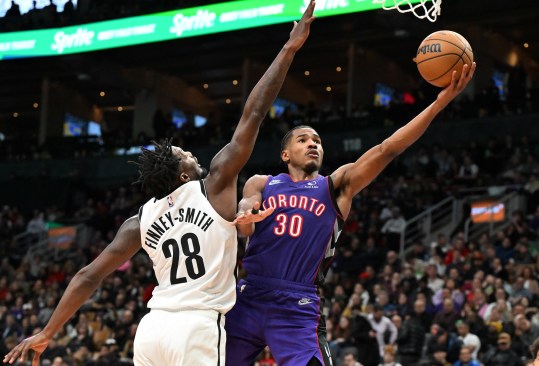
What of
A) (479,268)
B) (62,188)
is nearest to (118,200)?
(62,188)

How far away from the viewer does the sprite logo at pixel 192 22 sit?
76.9ft

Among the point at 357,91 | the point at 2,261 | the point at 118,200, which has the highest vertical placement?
the point at 357,91

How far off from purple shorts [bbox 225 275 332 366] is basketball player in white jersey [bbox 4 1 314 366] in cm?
39

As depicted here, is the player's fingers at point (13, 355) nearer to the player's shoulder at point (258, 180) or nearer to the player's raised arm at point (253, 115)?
the player's raised arm at point (253, 115)

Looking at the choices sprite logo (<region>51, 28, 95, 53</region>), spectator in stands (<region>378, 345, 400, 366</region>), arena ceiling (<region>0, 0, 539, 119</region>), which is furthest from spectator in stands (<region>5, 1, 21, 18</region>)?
spectator in stands (<region>378, 345, 400, 366</region>)

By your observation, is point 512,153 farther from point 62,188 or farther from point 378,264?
point 62,188

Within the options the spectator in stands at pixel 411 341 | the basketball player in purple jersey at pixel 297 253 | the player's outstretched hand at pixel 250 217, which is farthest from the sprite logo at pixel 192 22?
the player's outstretched hand at pixel 250 217

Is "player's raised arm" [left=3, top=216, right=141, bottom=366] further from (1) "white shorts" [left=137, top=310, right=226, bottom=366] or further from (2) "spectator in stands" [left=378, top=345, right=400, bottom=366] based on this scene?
(2) "spectator in stands" [left=378, top=345, right=400, bottom=366]

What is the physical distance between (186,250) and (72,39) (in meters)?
21.3

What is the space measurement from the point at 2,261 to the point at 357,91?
11.2 m

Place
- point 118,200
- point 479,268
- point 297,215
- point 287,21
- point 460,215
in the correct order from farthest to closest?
point 118,200 → point 287,21 → point 460,215 → point 479,268 → point 297,215

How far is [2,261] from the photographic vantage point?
2378 cm

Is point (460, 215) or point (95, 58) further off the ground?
point (95, 58)

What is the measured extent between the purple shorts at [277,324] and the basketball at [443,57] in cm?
159
